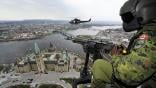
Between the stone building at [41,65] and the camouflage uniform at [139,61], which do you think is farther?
the stone building at [41,65]

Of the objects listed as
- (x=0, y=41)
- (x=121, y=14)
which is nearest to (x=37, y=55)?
(x=121, y=14)

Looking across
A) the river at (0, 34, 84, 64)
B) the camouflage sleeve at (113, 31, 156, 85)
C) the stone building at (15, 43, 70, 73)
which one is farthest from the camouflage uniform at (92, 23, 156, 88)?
the river at (0, 34, 84, 64)

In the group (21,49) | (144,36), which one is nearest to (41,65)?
(21,49)

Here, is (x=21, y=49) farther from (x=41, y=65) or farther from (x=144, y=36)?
(x=144, y=36)

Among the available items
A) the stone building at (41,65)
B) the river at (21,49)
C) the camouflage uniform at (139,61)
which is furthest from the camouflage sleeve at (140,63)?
the river at (21,49)

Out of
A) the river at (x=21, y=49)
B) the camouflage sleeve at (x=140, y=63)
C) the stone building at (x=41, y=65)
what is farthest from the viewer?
the river at (x=21, y=49)

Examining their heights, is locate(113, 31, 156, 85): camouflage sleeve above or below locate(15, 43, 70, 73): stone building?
above

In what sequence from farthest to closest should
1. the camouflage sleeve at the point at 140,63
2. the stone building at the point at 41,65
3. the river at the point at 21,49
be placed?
the river at the point at 21,49
the stone building at the point at 41,65
the camouflage sleeve at the point at 140,63

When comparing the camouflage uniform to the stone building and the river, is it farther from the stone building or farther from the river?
the river

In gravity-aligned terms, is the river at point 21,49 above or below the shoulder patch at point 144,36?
below

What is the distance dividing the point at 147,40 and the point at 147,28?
51 mm

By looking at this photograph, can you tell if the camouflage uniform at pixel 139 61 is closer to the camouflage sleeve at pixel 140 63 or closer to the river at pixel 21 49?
the camouflage sleeve at pixel 140 63

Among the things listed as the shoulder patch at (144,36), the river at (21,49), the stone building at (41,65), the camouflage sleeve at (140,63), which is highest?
the shoulder patch at (144,36)

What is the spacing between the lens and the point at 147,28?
733 millimetres
